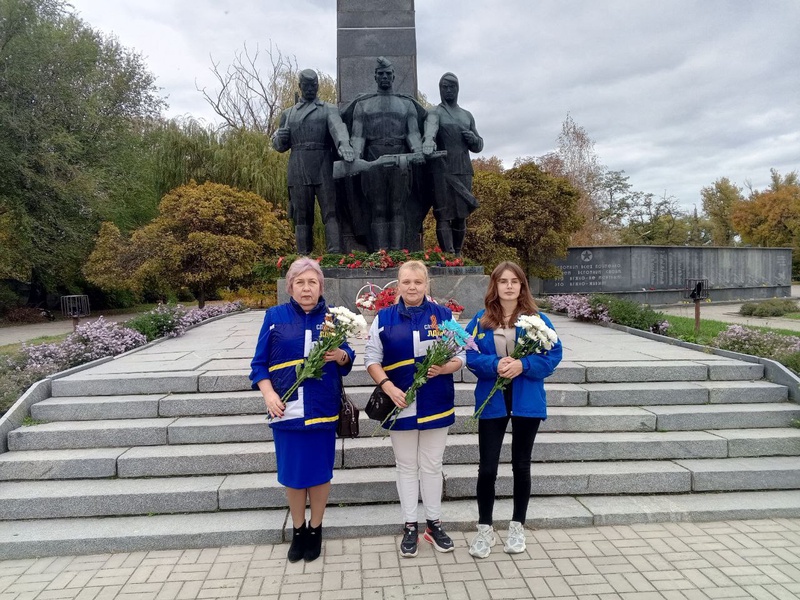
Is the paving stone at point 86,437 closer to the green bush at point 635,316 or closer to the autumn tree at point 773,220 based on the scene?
the green bush at point 635,316

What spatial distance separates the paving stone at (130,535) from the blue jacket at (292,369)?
2.92 feet

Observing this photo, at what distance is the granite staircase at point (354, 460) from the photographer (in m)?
3.52

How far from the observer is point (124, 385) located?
467 centimetres

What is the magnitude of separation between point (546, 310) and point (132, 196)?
17.9 metres

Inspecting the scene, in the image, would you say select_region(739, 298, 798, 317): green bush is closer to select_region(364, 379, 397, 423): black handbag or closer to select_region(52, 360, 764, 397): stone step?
select_region(52, 360, 764, 397): stone step

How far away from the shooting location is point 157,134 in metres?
21.1

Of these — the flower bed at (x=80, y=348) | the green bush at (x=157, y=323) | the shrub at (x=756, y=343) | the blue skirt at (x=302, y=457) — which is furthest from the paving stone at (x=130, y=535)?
the shrub at (x=756, y=343)

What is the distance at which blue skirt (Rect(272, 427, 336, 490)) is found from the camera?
2.98 m

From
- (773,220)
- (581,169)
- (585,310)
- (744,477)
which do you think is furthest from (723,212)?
(744,477)

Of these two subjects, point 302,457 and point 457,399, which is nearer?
point 302,457

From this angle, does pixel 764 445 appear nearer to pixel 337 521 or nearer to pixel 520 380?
pixel 520 380

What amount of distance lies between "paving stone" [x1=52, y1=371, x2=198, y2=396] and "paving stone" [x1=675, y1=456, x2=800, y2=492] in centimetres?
403

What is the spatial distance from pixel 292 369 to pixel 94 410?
94.5 inches

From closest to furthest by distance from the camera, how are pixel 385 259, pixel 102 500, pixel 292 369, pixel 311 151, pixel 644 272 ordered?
pixel 292 369 < pixel 102 500 < pixel 385 259 < pixel 311 151 < pixel 644 272
